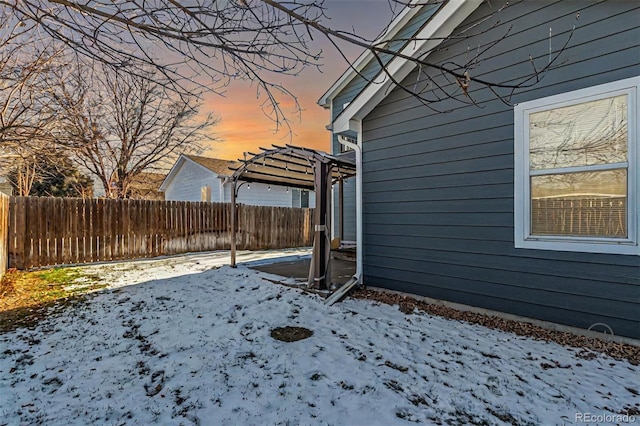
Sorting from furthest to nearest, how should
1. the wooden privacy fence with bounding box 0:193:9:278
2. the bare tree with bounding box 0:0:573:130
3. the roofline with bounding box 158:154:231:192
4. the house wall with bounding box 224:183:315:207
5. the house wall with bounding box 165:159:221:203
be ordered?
the roofline with bounding box 158:154:231:192 → the house wall with bounding box 165:159:221:203 → the house wall with bounding box 224:183:315:207 → the wooden privacy fence with bounding box 0:193:9:278 → the bare tree with bounding box 0:0:573:130

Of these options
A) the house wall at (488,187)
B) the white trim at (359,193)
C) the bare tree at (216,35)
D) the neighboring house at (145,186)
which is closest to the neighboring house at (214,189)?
the neighboring house at (145,186)

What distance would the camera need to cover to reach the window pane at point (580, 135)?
303 cm

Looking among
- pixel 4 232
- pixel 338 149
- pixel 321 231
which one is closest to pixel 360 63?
pixel 338 149

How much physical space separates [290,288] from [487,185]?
3359 mm

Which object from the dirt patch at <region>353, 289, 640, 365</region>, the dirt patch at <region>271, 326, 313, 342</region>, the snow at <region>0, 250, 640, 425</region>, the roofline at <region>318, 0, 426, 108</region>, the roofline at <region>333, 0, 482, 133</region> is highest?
the roofline at <region>318, 0, 426, 108</region>

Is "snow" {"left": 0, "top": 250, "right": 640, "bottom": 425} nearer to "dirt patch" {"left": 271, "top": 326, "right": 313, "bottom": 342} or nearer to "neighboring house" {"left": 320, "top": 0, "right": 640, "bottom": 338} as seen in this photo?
"dirt patch" {"left": 271, "top": 326, "right": 313, "bottom": 342}

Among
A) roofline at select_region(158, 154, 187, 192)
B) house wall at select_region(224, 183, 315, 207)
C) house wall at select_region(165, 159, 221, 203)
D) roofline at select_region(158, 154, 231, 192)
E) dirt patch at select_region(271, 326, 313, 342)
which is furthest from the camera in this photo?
roofline at select_region(158, 154, 187, 192)

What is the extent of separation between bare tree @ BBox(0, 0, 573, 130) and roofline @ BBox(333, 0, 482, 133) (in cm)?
116

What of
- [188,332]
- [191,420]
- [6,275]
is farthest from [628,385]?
[6,275]

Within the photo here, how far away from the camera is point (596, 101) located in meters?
3.13

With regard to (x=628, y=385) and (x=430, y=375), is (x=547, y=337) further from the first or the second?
(x=430, y=375)

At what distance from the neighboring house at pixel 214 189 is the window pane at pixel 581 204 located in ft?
38.9

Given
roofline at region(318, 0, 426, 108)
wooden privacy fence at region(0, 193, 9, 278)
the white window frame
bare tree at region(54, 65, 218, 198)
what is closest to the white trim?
the white window frame

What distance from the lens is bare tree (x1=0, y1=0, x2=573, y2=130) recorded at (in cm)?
206
